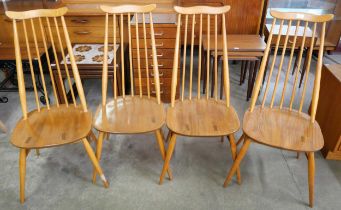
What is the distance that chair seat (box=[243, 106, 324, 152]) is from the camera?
1.30 meters

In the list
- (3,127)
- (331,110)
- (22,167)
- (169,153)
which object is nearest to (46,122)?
(22,167)

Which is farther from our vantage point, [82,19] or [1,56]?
[82,19]

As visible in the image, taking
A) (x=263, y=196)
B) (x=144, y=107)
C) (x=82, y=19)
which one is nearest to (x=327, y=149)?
(x=263, y=196)

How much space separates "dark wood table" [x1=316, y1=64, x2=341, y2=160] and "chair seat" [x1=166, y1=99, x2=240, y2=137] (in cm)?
74

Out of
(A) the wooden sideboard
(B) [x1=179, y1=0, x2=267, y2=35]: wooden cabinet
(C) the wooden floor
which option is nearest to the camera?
(C) the wooden floor

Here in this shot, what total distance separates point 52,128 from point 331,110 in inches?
70.9

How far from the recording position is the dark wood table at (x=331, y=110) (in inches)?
66.4

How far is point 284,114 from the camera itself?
5.04 ft

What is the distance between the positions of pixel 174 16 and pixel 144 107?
0.92 m

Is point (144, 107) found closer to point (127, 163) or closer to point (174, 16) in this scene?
point (127, 163)

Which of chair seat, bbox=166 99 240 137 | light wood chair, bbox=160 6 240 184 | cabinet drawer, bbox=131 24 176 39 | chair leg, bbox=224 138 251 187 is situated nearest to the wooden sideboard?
cabinet drawer, bbox=131 24 176 39

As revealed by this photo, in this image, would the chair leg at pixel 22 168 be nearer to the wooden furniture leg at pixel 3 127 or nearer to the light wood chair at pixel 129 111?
the light wood chair at pixel 129 111

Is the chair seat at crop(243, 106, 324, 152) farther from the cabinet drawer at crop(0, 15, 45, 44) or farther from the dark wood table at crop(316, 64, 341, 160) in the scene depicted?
the cabinet drawer at crop(0, 15, 45, 44)

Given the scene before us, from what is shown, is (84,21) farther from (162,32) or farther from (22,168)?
(22,168)
